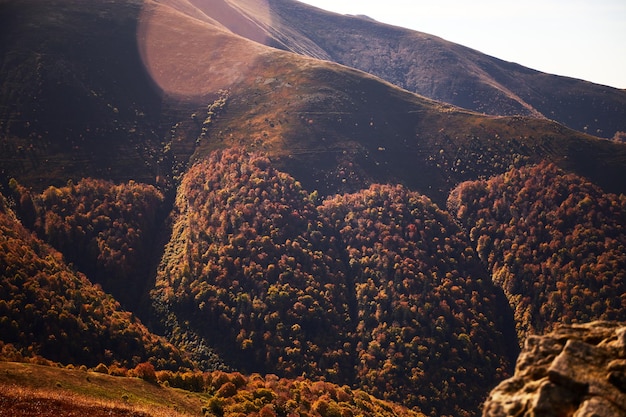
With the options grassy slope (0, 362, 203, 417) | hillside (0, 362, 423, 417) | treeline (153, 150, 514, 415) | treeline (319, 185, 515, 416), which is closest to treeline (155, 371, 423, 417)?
hillside (0, 362, 423, 417)

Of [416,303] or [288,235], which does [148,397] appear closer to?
[288,235]

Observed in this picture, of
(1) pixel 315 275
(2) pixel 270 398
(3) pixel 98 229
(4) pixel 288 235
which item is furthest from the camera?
(4) pixel 288 235

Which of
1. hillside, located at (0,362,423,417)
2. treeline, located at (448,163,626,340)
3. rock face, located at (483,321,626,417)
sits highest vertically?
rock face, located at (483,321,626,417)

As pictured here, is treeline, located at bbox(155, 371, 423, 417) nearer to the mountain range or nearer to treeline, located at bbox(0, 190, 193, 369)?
the mountain range

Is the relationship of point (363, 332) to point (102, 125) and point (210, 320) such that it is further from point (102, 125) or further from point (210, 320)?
point (102, 125)

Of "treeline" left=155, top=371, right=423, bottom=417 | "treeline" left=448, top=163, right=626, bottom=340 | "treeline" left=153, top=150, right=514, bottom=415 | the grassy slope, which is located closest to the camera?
the grassy slope

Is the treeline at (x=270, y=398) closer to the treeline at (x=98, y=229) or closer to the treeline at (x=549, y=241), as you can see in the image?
the treeline at (x=98, y=229)

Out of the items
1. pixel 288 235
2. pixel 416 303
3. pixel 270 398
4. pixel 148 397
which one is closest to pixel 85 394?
pixel 148 397
